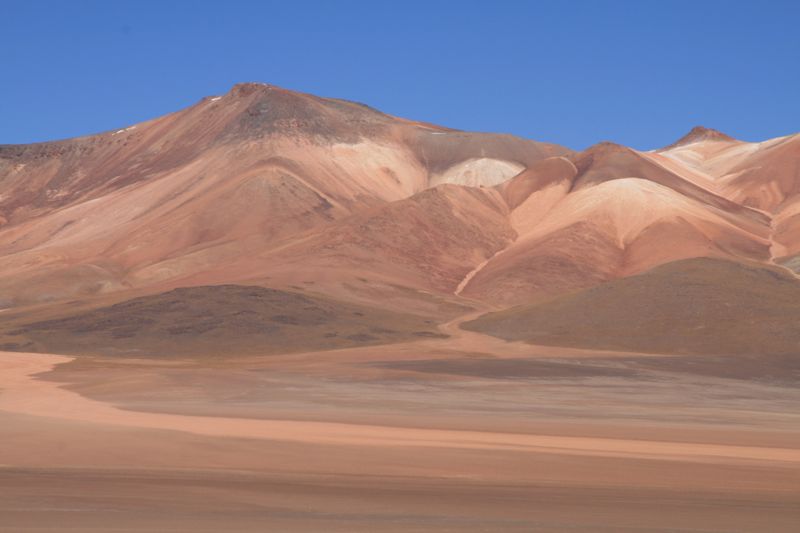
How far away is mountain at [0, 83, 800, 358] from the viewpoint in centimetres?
9625

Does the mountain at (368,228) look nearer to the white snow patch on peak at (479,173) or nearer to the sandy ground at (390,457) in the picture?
the white snow patch on peak at (479,173)

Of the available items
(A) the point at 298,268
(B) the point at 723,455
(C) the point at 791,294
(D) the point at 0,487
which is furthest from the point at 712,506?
(A) the point at 298,268

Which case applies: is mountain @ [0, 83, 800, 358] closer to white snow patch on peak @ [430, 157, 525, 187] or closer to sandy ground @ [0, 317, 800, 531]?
white snow patch on peak @ [430, 157, 525, 187]

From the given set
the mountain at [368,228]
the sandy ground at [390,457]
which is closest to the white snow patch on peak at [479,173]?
the mountain at [368,228]

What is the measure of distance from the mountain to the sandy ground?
37805 millimetres

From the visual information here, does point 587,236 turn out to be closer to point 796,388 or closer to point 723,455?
point 796,388

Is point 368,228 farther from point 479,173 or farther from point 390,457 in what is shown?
point 390,457

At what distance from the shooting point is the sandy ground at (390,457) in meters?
16.1

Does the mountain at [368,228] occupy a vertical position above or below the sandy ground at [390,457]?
above

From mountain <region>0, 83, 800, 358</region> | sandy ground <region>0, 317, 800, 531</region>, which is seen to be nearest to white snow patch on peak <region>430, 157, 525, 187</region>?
mountain <region>0, 83, 800, 358</region>

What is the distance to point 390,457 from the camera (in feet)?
74.7

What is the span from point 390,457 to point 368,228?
108 metres

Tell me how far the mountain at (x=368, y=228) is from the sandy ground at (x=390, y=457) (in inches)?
1488

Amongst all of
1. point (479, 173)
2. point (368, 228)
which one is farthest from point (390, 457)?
point (479, 173)
